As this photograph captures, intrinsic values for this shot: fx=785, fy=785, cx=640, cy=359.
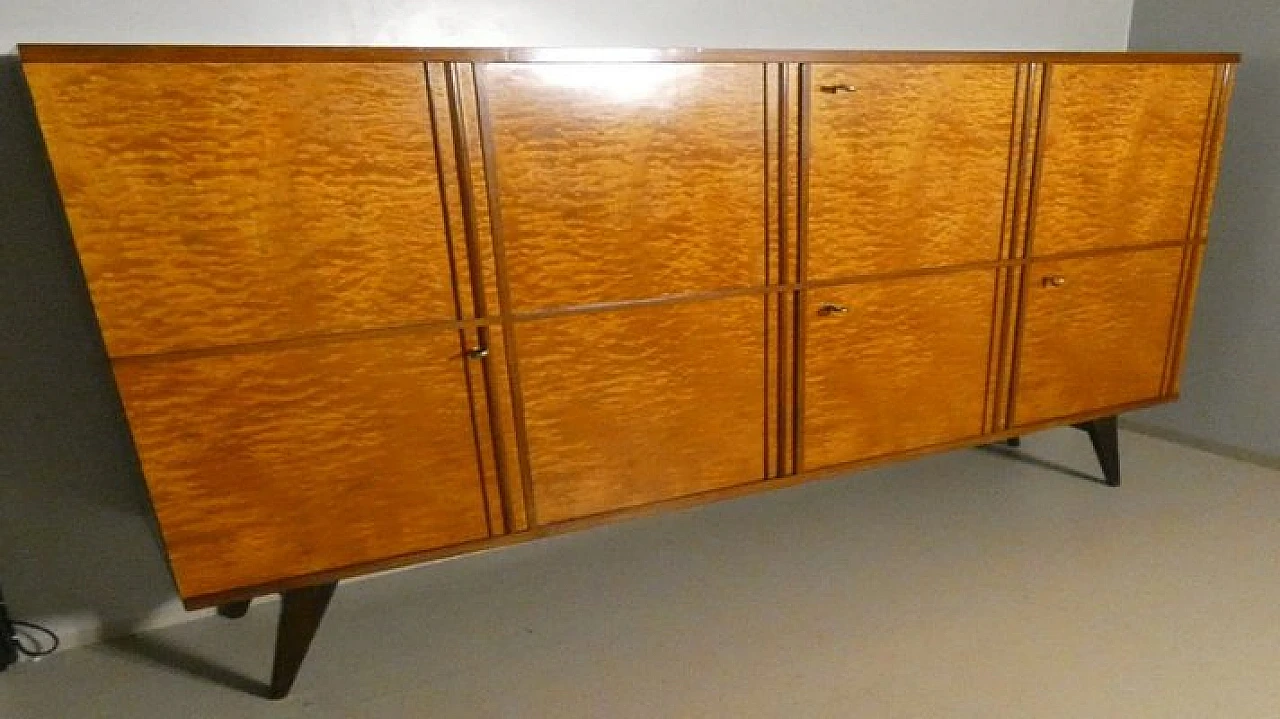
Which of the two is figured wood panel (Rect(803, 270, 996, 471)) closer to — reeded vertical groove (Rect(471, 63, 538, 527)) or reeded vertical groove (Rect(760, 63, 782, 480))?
reeded vertical groove (Rect(760, 63, 782, 480))

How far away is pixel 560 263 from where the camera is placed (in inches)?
50.7

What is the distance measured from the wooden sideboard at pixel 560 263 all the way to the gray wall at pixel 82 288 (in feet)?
1.38

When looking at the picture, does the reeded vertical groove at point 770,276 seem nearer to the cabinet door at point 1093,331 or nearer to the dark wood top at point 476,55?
the dark wood top at point 476,55

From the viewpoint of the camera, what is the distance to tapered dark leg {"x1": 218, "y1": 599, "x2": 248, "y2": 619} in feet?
5.40

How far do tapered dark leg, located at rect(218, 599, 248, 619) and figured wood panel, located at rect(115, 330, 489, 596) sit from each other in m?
0.44

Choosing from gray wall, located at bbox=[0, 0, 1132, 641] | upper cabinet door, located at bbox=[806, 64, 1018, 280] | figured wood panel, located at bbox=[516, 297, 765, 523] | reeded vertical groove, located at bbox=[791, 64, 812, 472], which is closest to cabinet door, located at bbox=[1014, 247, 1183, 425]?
upper cabinet door, located at bbox=[806, 64, 1018, 280]

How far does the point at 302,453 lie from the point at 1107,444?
6.32 feet

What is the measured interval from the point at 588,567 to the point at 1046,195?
127cm

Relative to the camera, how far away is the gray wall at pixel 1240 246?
1999 millimetres

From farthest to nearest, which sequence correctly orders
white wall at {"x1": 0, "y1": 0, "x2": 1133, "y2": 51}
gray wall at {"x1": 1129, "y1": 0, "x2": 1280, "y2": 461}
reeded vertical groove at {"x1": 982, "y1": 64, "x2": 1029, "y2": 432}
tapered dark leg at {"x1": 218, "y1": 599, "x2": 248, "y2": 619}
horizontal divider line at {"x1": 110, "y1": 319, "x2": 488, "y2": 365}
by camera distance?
gray wall at {"x1": 1129, "y1": 0, "x2": 1280, "y2": 461} < tapered dark leg at {"x1": 218, "y1": 599, "x2": 248, "y2": 619} < reeded vertical groove at {"x1": 982, "y1": 64, "x2": 1029, "y2": 432} < white wall at {"x1": 0, "y1": 0, "x2": 1133, "y2": 51} < horizontal divider line at {"x1": 110, "y1": 319, "x2": 488, "y2": 365}

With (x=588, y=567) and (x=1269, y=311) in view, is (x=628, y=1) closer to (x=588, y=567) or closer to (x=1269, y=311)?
(x=588, y=567)

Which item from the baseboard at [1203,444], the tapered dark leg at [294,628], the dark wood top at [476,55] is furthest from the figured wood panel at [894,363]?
the baseboard at [1203,444]

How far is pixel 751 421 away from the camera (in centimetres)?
152

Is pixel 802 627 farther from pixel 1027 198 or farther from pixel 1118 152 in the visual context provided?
pixel 1118 152
